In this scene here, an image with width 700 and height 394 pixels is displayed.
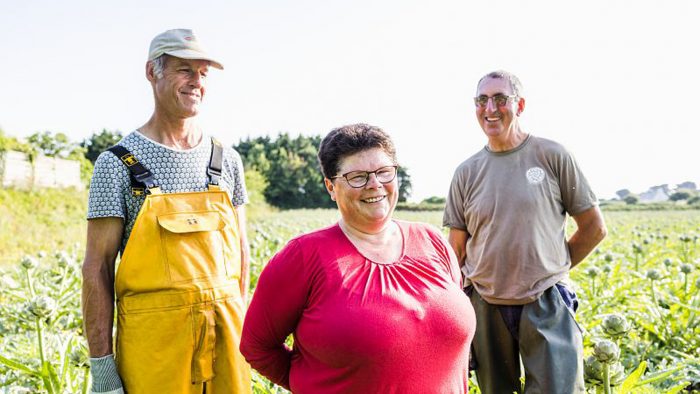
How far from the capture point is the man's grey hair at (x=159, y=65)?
7.34 ft

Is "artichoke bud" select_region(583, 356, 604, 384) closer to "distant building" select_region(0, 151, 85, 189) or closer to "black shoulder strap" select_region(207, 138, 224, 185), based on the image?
"black shoulder strap" select_region(207, 138, 224, 185)

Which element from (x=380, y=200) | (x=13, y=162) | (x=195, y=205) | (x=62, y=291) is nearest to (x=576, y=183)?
(x=380, y=200)

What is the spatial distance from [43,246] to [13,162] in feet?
27.6

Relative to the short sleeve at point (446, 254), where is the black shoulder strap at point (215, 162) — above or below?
above

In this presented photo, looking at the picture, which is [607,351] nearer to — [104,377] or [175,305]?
[175,305]

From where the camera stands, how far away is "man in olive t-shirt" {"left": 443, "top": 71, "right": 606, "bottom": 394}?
2.59 m

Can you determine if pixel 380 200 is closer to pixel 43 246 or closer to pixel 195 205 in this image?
pixel 195 205

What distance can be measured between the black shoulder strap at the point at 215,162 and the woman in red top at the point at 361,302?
65 cm

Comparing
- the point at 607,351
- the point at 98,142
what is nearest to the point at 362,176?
the point at 607,351

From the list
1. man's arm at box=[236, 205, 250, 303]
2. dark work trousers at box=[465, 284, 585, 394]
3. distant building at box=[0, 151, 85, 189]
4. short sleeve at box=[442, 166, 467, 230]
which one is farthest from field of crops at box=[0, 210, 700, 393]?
distant building at box=[0, 151, 85, 189]

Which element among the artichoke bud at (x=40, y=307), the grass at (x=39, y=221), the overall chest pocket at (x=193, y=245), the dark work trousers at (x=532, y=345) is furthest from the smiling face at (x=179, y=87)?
the grass at (x=39, y=221)

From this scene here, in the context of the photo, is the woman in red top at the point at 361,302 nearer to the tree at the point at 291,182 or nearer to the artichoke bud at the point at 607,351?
the artichoke bud at the point at 607,351

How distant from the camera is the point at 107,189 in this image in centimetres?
212

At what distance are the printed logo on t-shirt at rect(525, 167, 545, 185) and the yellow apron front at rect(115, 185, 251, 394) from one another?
4.86 ft
